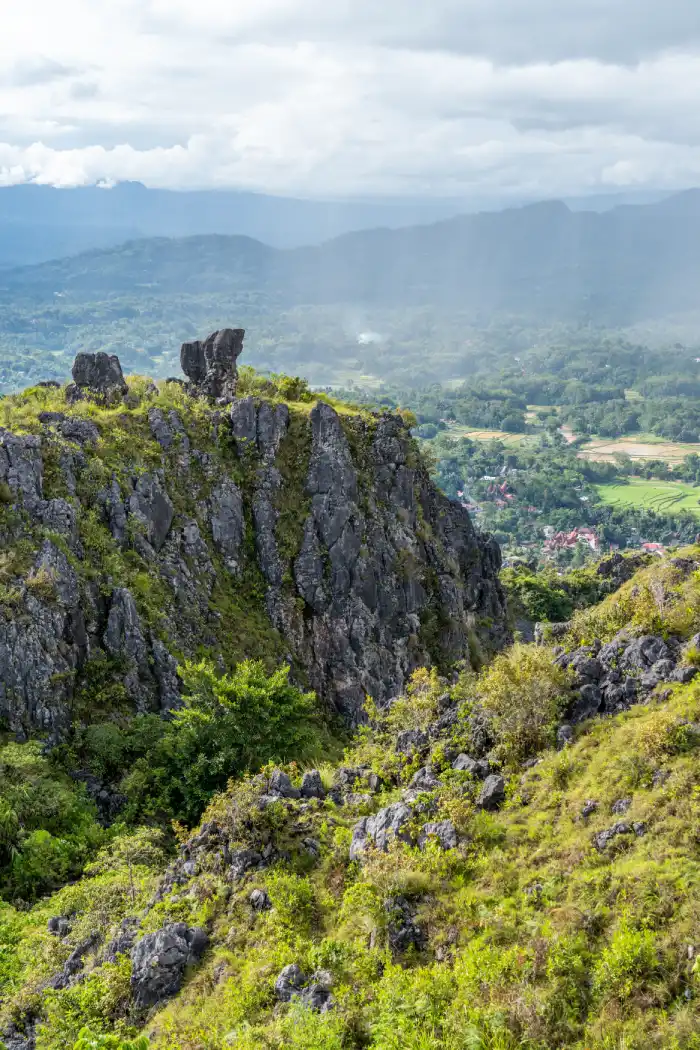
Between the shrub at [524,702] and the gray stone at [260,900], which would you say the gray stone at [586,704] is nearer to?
the shrub at [524,702]

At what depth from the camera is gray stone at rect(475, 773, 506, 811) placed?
13.5 metres

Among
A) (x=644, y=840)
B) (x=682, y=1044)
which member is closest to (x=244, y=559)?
(x=644, y=840)

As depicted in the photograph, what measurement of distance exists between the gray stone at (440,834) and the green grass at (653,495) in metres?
148

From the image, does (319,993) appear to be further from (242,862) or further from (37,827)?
(37,827)

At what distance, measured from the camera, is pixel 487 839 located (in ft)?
41.4

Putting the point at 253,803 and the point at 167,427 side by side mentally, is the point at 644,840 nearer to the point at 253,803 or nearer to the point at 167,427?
the point at 253,803

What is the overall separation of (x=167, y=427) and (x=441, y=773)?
22.0m

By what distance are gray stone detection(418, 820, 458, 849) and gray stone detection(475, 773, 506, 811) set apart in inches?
34.3

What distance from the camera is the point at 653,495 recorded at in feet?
536

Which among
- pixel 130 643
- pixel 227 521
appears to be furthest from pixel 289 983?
pixel 227 521

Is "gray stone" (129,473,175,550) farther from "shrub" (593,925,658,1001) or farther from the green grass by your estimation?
the green grass

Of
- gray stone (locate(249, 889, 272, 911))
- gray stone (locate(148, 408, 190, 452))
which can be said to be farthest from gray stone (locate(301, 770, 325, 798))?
gray stone (locate(148, 408, 190, 452))

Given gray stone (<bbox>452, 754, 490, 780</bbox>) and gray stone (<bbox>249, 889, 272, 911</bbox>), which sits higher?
gray stone (<bbox>452, 754, 490, 780</bbox>)

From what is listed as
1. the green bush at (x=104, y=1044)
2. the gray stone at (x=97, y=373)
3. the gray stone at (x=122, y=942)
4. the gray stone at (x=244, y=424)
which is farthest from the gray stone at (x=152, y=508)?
the green bush at (x=104, y=1044)
